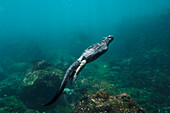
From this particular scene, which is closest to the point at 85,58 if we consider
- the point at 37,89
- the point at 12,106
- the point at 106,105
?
the point at 106,105

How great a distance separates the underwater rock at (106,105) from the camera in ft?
16.6

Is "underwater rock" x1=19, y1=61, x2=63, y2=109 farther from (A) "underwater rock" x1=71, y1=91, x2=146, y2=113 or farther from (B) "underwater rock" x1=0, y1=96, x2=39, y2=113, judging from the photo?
(A) "underwater rock" x1=71, y1=91, x2=146, y2=113

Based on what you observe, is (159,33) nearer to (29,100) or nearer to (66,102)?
(66,102)

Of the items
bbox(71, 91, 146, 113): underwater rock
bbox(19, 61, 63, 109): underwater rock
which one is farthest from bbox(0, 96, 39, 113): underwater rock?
bbox(71, 91, 146, 113): underwater rock

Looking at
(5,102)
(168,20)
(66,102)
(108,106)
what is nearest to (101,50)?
(108,106)

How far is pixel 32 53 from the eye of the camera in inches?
1244

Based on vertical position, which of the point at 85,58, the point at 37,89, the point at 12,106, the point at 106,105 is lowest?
the point at 106,105

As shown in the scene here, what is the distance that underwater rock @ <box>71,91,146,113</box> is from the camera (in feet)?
16.6

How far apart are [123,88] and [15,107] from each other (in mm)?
10717

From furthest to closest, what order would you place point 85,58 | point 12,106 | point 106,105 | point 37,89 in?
point 37,89 < point 12,106 < point 106,105 < point 85,58

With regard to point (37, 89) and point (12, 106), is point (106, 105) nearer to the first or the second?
point (37, 89)

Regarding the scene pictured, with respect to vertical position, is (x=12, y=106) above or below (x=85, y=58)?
below

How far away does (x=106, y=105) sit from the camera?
5230 mm

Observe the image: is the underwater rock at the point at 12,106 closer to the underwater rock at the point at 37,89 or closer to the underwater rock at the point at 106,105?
the underwater rock at the point at 37,89
